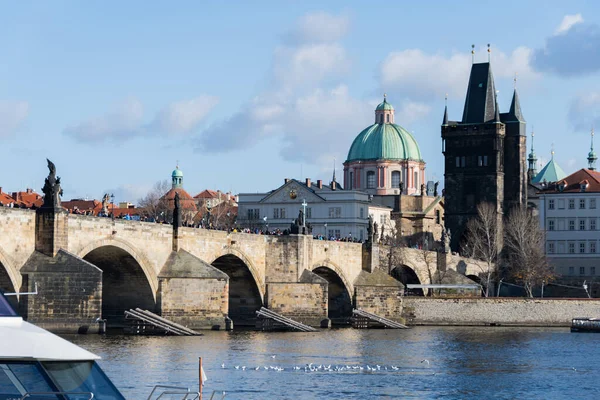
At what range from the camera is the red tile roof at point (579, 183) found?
383ft

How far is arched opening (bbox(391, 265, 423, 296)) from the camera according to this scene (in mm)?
92688

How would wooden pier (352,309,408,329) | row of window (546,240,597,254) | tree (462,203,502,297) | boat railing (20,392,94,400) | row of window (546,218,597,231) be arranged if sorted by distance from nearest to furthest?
boat railing (20,392,94,400) → wooden pier (352,309,408,329) → tree (462,203,502,297) → row of window (546,240,597,254) → row of window (546,218,597,231)

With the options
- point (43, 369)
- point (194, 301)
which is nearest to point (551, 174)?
point (194, 301)

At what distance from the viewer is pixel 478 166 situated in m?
124

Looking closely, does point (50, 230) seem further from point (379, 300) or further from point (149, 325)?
point (379, 300)

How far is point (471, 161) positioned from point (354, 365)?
264 feet

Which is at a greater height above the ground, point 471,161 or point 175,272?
point 471,161

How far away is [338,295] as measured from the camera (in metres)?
80.6

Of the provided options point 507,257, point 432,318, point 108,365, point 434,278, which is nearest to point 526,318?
point 432,318

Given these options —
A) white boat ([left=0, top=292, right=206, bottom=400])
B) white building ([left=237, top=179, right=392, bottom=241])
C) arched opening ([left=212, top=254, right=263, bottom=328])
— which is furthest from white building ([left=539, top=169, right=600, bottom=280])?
white boat ([left=0, top=292, right=206, bottom=400])

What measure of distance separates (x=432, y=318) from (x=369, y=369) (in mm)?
38373

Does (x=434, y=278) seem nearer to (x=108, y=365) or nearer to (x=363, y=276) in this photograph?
(x=363, y=276)

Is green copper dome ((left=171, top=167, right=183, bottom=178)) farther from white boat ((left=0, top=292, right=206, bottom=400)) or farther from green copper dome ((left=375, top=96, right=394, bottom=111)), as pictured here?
white boat ((left=0, top=292, right=206, bottom=400))

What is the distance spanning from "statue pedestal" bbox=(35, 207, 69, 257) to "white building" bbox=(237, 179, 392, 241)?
252ft
